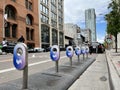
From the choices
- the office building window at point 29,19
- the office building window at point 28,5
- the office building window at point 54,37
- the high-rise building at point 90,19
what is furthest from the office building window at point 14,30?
the high-rise building at point 90,19

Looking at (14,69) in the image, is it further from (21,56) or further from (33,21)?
(33,21)

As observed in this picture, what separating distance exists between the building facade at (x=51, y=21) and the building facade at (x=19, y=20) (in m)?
4.81

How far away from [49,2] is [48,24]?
7.52m

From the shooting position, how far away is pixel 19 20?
5544 cm

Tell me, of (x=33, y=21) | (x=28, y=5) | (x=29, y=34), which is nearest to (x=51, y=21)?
(x=33, y=21)

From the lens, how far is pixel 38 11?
68.8 meters

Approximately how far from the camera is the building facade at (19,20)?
160 feet

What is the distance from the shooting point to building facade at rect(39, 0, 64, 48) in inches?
2876

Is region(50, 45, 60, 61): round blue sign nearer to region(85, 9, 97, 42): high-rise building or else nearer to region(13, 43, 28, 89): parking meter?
region(13, 43, 28, 89): parking meter

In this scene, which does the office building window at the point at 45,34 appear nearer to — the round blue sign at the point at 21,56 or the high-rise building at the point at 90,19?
the round blue sign at the point at 21,56

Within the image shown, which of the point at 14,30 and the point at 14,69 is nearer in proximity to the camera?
the point at 14,69

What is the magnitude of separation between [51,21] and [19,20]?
92.1ft

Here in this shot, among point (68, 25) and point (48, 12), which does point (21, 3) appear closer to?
point (48, 12)

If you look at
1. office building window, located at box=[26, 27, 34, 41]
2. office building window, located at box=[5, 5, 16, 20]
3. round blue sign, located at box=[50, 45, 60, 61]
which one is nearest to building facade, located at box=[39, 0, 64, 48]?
office building window, located at box=[26, 27, 34, 41]
